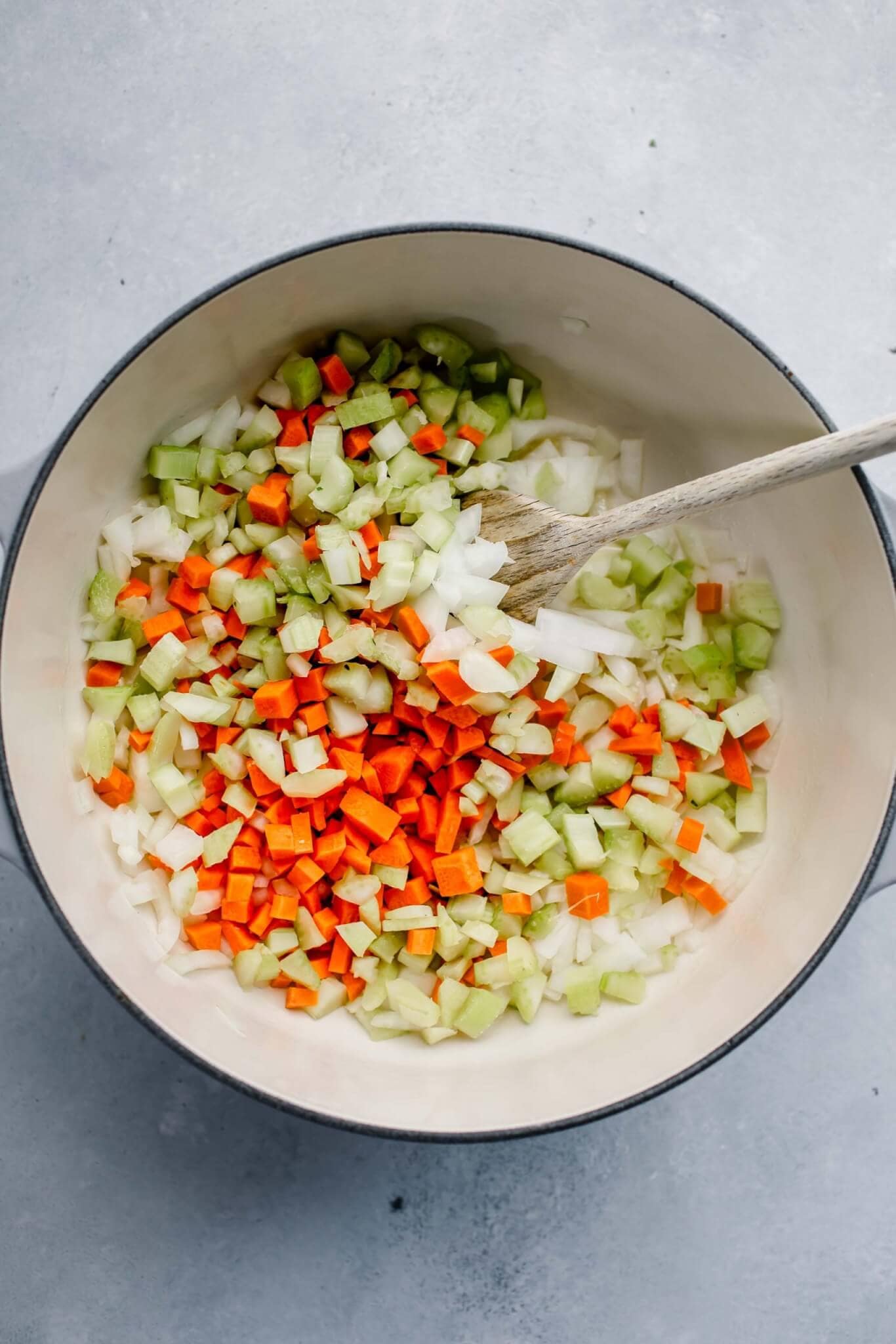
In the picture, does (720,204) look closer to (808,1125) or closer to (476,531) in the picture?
(476,531)

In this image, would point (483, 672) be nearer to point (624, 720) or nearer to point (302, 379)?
point (624, 720)

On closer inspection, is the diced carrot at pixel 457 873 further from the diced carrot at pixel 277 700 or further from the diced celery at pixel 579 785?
the diced carrot at pixel 277 700

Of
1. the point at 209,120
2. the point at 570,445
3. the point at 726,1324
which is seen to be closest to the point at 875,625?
the point at 570,445

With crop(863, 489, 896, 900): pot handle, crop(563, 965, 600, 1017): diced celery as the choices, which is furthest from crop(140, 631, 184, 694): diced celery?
crop(863, 489, 896, 900): pot handle

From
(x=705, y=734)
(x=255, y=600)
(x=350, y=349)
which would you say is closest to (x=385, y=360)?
(x=350, y=349)

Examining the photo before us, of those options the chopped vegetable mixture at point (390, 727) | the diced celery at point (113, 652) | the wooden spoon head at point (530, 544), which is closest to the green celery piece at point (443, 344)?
the chopped vegetable mixture at point (390, 727)

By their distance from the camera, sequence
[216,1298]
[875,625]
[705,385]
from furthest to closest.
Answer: [216,1298], [705,385], [875,625]

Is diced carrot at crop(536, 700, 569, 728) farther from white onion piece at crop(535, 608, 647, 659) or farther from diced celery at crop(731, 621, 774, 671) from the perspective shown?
diced celery at crop(731, 621, 774, 671)
